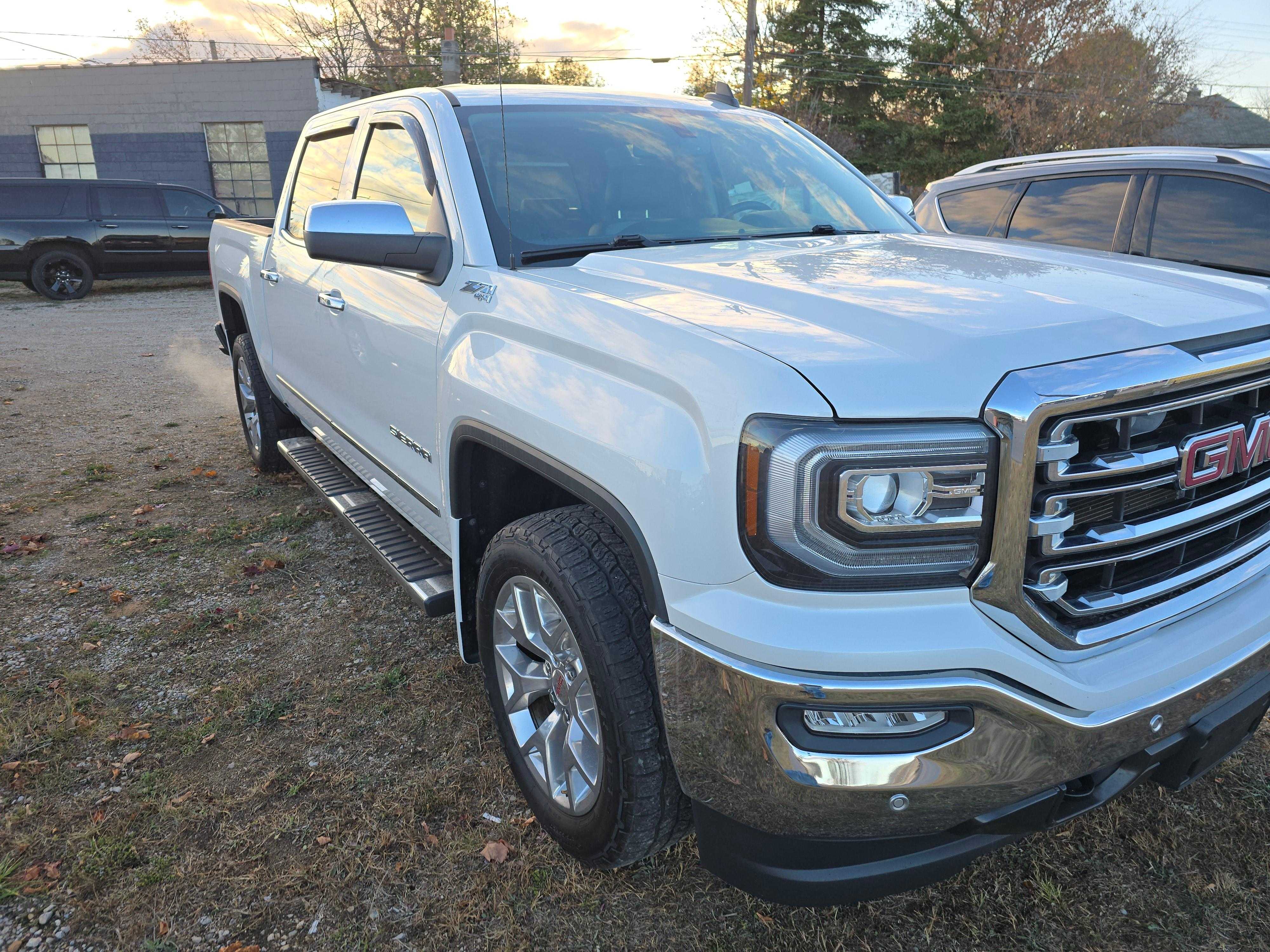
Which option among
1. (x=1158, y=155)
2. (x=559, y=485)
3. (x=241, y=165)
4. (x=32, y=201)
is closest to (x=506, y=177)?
(x=559, y=485)

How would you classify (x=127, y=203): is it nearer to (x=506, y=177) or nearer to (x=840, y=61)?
(x=506, y=177)

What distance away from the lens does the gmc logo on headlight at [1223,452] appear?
1668 mm

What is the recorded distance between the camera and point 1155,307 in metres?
1.85

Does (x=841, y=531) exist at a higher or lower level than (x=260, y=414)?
higher

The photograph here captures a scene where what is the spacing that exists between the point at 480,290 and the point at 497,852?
1.55 meters

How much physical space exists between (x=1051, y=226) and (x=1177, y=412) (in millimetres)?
4166

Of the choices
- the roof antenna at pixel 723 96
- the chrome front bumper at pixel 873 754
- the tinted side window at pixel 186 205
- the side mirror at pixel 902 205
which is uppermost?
the roof antenna at pixel 723 96

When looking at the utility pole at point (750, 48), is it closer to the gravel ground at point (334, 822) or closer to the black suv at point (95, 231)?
the black suv at point (95, 231)

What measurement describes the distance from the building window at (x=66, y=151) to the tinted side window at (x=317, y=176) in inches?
930

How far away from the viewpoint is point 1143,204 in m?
4.97

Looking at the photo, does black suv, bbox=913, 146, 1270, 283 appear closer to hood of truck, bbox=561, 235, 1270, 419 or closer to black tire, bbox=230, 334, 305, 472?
hood of truck, bbox=561, 235, 1270, 419

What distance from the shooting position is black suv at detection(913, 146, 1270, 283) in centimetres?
463

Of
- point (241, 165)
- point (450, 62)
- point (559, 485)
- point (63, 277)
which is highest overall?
point (450, 62)

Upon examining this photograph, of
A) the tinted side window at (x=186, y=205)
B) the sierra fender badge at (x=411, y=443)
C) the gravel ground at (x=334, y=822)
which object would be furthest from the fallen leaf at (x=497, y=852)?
the tinted side window at (x=186, y=205)
